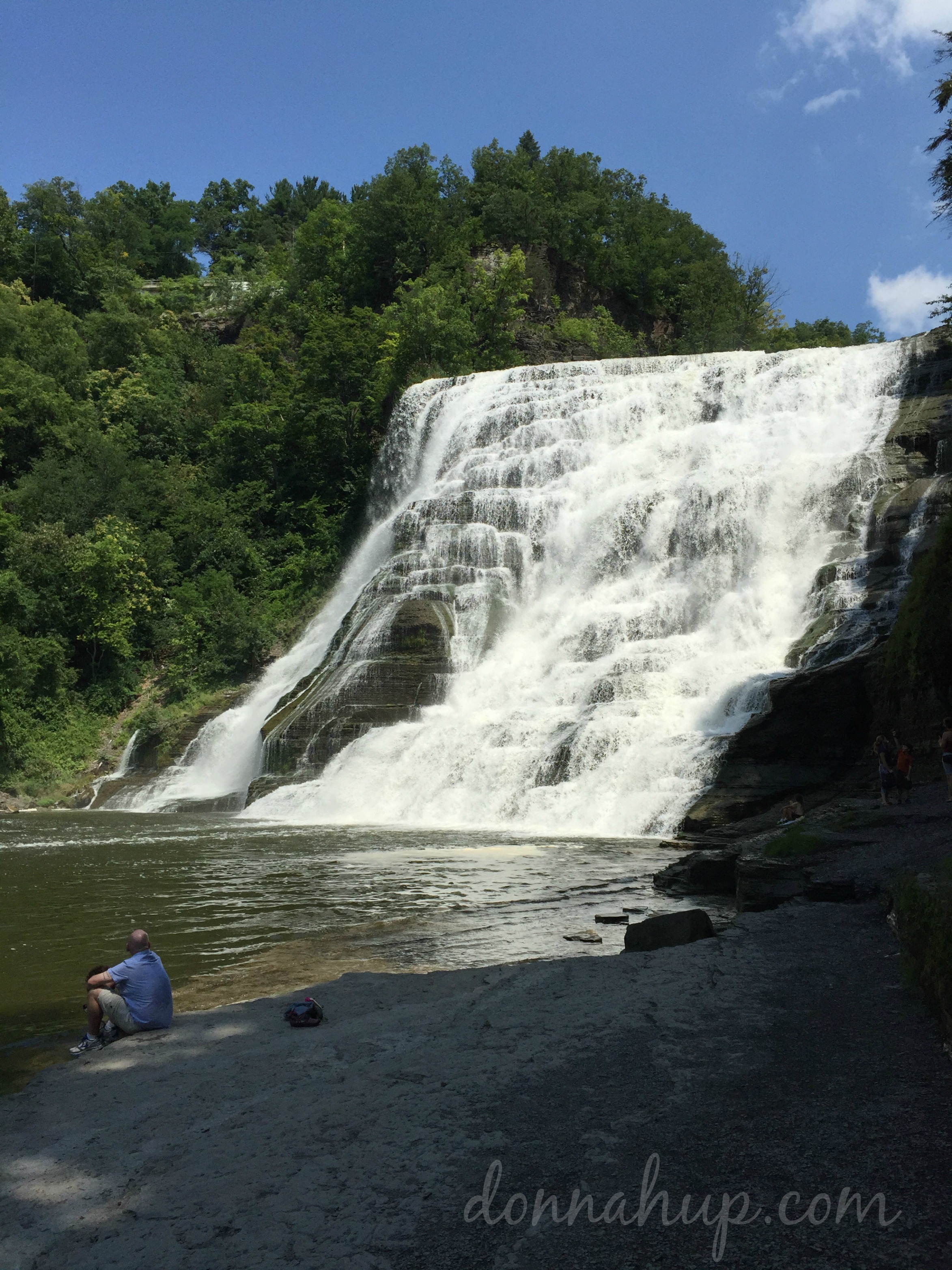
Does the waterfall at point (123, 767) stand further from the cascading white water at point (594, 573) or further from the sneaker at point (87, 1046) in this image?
the sneaker at point (87, 1046)

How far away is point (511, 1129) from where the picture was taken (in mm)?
3873

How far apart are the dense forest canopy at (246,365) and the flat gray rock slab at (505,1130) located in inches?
999

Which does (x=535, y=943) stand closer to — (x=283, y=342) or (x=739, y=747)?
(x=739, y=747)

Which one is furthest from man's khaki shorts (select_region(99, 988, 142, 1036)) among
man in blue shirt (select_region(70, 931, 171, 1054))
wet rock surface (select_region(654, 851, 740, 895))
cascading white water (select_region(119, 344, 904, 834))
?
cascading white water (select_region(119, 344, 904, 834))

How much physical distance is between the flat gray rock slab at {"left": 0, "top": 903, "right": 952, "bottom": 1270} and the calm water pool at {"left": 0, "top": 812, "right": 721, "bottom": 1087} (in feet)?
5.80

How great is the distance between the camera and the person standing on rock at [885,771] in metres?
13.1

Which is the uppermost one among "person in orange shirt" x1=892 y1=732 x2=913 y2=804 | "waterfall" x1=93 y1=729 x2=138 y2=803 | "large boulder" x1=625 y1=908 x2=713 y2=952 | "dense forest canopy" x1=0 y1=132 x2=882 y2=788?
"dense forest canopy" x1=0 y1=132 x2=882 y2=788

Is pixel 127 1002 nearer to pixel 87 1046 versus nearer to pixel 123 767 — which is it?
pixel 87 1046

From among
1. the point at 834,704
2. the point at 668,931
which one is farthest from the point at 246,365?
the point at 668,931

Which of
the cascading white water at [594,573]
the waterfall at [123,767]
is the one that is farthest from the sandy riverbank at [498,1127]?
the waterfall at [123,767]

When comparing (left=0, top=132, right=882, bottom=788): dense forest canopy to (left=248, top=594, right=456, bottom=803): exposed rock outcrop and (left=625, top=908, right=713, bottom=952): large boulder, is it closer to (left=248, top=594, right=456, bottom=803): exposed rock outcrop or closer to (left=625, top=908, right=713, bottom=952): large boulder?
(left=248, top=594, right=456, bottom=803): exposed rock outcrop

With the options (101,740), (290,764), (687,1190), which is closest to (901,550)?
(290,764)

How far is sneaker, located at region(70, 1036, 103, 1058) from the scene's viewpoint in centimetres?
577

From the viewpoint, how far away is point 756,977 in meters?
5.92
